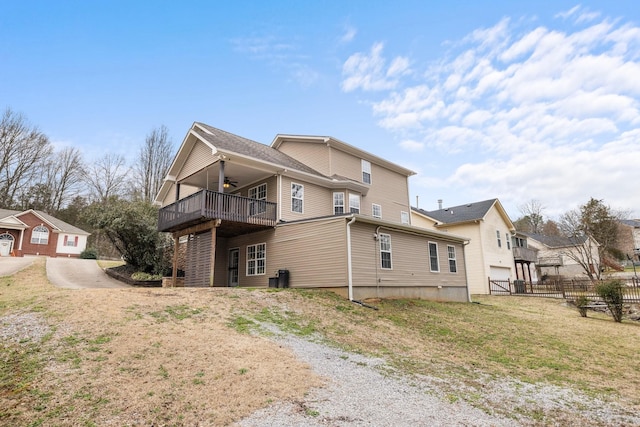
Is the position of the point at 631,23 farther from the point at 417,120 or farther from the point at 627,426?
the point at 627,426

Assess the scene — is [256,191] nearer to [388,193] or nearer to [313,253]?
[313,253]

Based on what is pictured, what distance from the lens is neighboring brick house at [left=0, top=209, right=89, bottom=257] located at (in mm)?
29812

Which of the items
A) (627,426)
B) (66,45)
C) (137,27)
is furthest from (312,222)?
(66,45)

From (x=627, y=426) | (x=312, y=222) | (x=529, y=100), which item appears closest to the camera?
(x=627, y=426)

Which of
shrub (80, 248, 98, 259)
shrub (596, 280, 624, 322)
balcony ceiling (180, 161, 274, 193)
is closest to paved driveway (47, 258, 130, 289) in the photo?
balcony ceiling (180, 161, 274, 193)

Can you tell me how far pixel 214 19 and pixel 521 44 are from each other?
548 inches

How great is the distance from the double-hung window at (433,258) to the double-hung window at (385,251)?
349 centimetres

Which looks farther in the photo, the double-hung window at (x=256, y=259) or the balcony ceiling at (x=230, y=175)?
the balcony ceiling at (x=230, y=175)

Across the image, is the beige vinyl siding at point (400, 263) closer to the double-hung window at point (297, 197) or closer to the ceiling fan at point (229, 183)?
the double-hung window at point (297, 197)

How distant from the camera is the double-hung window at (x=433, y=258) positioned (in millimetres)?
17016

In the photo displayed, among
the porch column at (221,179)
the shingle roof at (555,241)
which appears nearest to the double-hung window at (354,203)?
the porch column at (221,179)

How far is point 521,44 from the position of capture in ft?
46.1

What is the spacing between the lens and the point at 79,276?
19.2 m

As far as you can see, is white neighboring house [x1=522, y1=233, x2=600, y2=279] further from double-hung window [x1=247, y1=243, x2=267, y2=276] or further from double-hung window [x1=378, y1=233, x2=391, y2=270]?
double-hung window [x1=247, y1=243, x2=267, y2=276]
